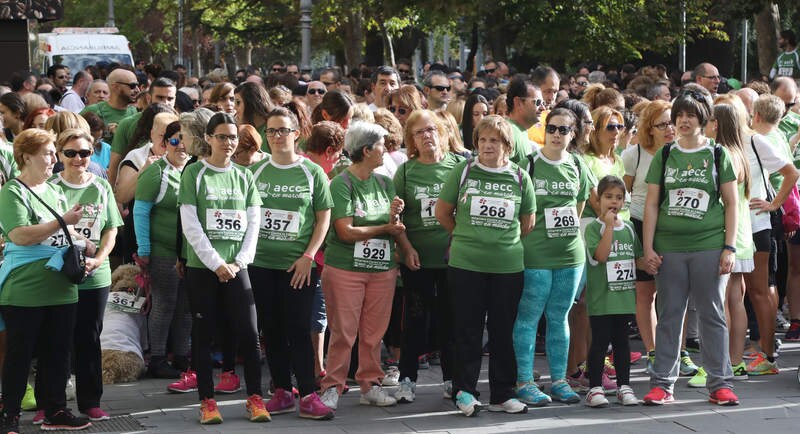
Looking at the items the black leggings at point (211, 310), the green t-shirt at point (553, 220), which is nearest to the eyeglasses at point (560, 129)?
the green t-shirt at point (553, 220)

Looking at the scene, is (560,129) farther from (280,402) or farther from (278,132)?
(280,402)

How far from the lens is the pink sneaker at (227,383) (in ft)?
28.0

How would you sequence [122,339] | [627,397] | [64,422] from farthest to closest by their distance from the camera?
1. [122,339]
2. [627,397]
3. [64,422]

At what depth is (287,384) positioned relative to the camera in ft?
26.1

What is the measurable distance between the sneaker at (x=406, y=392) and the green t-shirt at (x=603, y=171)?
1676mm

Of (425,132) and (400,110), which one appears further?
(400,110)

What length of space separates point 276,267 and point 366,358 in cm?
92

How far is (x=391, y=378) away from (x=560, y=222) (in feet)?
5.54

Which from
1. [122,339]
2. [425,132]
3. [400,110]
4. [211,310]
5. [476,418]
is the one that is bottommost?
[476,418]

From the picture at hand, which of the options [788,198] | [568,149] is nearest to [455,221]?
[568,149]

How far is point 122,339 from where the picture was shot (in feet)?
29.7

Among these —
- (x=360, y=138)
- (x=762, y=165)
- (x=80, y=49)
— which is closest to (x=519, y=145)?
(x=360, y=138)

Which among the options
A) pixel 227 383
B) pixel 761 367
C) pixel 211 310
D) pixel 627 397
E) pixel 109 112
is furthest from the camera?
pixel 109 112

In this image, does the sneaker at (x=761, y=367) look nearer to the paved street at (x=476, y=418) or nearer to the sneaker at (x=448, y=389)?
the paved street at (x=476, y=418)
